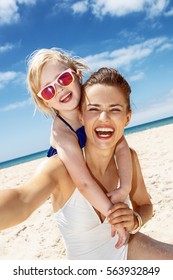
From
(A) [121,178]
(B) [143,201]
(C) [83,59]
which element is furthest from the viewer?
(C) [83,59]

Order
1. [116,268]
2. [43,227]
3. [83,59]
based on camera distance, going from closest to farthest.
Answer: [116,268] → [83,59] → [43,227]

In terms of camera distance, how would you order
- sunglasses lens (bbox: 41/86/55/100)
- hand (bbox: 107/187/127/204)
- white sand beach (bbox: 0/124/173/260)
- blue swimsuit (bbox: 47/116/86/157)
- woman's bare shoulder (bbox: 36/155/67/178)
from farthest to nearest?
1. white sand beach (bbox: 0/124/173/260)
2. sunglasses lens (bbox: 41/86/55/100)
3. blue swimsuit (bbox: 47/116/86/157)
4. hand (bbox: 107/187/127/204)
5. woman's bare shoulder (bbox: 36/155/67/178)

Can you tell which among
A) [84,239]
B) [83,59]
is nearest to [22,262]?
[84,239]

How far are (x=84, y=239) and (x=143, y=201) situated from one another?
0.69 m

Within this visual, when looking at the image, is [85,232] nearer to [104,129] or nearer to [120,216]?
[120,216]

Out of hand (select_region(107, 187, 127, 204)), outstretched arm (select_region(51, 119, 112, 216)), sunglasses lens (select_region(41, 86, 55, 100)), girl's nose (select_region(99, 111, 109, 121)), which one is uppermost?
sunglasses lens (select_region(41, 86, 55, 100))

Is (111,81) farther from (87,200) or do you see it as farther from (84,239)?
(84,239)

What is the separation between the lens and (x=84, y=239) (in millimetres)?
2227

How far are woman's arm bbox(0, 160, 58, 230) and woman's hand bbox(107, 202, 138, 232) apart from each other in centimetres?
41

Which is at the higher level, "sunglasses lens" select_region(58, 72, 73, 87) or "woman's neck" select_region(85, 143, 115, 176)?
"sunglasses lens" select_region(58, 72, 73, 87)

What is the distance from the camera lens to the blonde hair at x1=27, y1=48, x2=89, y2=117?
2.65m

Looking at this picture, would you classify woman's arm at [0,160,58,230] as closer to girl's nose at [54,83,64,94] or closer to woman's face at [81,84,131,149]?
woman's face at [81,84,131,149]

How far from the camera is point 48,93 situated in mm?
2561

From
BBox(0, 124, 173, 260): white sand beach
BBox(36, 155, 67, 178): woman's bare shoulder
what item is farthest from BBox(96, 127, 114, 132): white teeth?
BBox(0, 124, 173, 260): white sand beach
